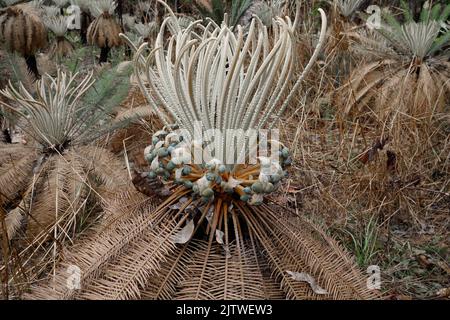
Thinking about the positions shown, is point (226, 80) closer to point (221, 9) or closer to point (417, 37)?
point (417, 37)

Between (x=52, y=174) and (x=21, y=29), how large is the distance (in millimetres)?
1167

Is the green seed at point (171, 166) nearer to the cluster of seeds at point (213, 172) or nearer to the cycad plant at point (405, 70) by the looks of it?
the cluster of seeds at point (213, 172)

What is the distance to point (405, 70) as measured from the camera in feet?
9.43

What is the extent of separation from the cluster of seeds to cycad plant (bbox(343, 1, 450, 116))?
1594 millimetres

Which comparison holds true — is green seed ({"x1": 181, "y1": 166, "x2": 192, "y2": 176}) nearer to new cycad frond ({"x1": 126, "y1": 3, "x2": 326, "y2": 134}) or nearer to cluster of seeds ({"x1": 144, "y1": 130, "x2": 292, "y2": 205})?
cluster of seeds ({"x1": 144, "y1": 130, "x2": 292, "y2": 205})

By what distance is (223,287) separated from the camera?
3.74 feet

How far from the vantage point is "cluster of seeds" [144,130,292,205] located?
3.86 feet

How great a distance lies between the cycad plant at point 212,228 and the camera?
1.15m

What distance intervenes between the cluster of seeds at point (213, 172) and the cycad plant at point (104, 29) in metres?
2.58

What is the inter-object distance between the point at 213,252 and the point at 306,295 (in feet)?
0.79

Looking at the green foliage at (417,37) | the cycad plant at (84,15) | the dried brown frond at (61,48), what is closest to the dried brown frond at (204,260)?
the green foliage at (417,37)

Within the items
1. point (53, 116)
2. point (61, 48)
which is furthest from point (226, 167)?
point (61, 48)

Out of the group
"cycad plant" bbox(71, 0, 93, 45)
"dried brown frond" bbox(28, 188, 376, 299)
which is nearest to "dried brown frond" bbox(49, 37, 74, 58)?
"cycad plant" bbox(71, 0, 93, 45)
